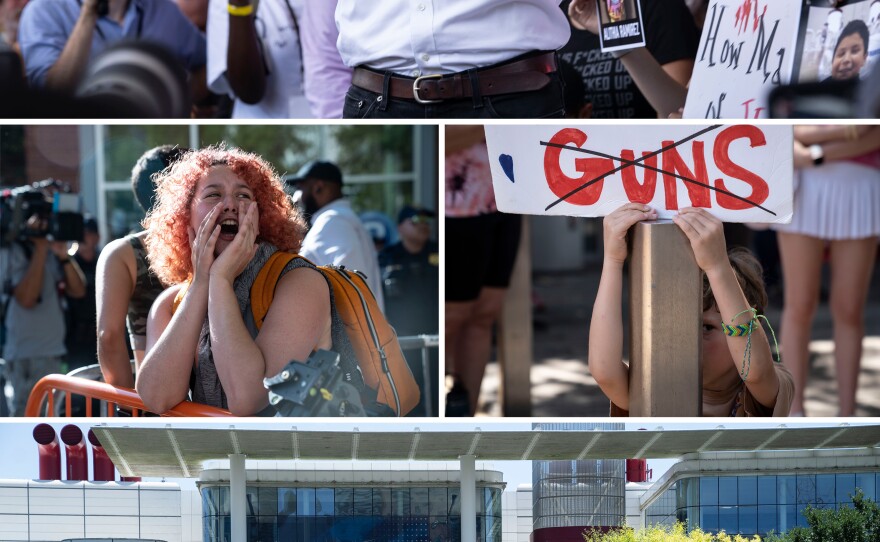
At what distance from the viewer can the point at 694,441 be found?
573cm

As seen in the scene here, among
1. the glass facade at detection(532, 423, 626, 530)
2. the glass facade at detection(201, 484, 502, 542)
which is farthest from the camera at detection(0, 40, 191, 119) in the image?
the glass facade at detection(532, 423, 626, 530)

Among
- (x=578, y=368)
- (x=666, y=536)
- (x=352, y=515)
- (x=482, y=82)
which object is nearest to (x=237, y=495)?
(x=578, y=368)

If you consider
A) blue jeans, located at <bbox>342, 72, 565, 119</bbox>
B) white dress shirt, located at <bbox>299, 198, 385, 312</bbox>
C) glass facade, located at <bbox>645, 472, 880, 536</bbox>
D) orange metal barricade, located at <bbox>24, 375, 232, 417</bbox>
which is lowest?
glass facade, located at <bbox>645, 472, 880, 536</bbox>

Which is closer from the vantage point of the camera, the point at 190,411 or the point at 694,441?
the point at 190,411

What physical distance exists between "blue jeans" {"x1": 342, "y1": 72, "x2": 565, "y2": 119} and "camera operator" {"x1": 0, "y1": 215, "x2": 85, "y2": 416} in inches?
108

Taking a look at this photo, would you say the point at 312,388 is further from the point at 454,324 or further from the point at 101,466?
the point at 101,466

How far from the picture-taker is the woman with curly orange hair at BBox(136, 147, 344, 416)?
149 inches

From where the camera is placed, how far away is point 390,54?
3955 mm

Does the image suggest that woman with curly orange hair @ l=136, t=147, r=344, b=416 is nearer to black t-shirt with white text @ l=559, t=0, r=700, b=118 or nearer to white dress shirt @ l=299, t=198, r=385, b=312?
white dress shirt @ l=299, t=198, r=385, b=312

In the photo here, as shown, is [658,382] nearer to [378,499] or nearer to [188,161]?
[188,161]

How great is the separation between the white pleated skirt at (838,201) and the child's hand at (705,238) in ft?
4.26

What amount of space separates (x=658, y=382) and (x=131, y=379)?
208cm

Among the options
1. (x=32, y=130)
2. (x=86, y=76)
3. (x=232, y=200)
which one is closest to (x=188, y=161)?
(x=232, y=200)

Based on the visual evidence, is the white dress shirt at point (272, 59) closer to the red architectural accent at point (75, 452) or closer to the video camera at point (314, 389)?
the video camera at point (314, 389)
